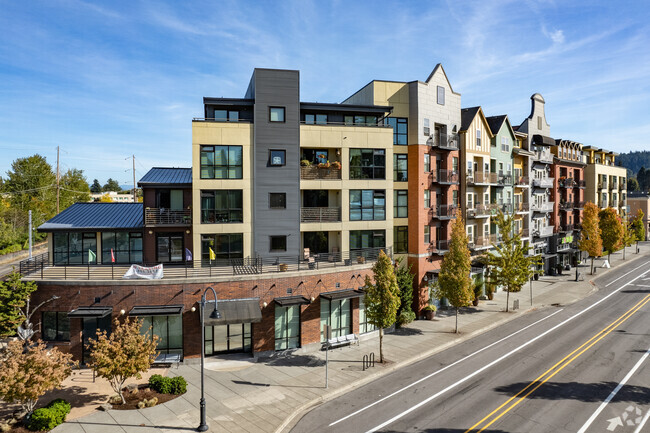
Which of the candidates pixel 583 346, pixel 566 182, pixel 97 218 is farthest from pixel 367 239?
pixel 566 182

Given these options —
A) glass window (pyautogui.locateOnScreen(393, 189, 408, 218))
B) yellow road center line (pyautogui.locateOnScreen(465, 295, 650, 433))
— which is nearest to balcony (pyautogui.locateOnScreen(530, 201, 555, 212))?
yellow road center line (pyautogui.locateOnScreen(465, 295, 650, 433))

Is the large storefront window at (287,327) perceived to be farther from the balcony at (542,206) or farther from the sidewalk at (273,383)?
the balcony at (542,206)

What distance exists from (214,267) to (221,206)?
4620mm

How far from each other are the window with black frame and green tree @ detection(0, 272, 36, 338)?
2371cm

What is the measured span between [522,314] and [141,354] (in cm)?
3393

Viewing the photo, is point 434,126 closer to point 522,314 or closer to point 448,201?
point 448,201

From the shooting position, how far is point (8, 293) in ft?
76.3

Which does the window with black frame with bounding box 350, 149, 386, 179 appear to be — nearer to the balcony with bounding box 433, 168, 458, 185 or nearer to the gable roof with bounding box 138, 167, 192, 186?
the balcony with bounding box 433, 168, 458, 185

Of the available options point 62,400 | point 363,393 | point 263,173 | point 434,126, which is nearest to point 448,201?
point 434,126

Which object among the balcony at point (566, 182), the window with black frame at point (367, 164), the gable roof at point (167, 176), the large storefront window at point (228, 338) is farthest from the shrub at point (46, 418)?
the balcony at point (566, 182)

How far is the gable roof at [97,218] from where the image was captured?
3100cm

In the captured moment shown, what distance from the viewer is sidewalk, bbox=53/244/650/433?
18.7 metres

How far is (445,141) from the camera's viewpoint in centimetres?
3922

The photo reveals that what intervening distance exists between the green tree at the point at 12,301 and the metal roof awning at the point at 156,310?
6.07 m
